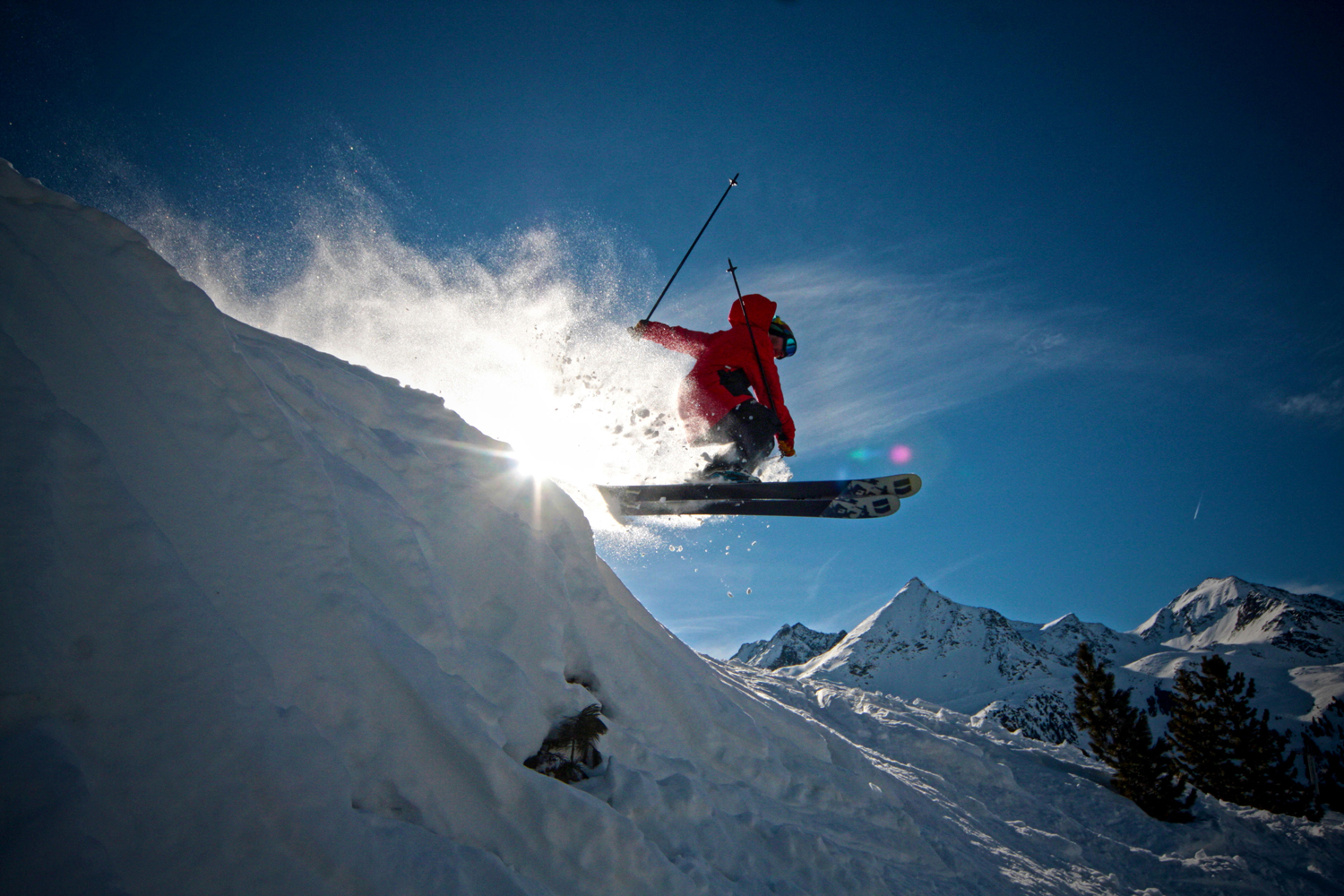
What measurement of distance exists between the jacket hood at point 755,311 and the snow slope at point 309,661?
4.48m

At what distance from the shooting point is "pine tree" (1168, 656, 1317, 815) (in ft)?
68.4

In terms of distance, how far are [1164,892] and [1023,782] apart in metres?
2.46

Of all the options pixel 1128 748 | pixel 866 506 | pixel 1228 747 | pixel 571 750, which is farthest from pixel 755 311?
pixel 1228 747

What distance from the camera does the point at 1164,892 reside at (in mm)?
5789

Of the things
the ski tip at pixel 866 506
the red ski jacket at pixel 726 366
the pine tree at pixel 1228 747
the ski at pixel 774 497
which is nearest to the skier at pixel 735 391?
the red ski jacket at pixel 726 366

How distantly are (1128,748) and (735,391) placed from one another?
16.6 metres

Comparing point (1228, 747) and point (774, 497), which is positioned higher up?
point (774, 497)

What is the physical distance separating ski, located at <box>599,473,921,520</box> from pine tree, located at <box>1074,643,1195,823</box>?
18.7 ft

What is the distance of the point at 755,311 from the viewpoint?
28.4ft

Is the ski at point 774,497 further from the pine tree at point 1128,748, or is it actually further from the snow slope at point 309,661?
the pine tree at point 1128,748

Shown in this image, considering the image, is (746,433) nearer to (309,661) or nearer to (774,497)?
(774,497)

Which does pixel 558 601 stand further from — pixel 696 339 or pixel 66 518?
pixel 696 339

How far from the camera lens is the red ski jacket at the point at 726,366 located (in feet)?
26.5

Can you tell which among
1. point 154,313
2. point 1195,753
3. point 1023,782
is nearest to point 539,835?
point 154,313
